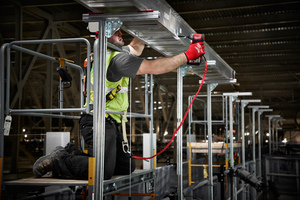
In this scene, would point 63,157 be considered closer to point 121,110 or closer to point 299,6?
point 121,110

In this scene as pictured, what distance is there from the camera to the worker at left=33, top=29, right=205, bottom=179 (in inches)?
124

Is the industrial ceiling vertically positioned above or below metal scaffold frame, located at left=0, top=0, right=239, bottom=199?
above

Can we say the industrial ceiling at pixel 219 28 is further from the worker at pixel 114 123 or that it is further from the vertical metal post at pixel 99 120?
the vertical metal post at pixel 99 120

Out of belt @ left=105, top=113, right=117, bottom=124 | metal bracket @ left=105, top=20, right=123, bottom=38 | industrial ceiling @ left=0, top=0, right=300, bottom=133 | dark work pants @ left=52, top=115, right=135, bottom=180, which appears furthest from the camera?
industrial ceiling @ left=0, top=0, right=300, bottom=133

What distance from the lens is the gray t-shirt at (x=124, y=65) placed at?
10.2ft

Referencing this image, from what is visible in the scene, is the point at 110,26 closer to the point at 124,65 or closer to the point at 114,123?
the point at 124,65

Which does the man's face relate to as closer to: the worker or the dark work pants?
the worker

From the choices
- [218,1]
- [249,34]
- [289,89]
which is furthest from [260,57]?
[289,89]

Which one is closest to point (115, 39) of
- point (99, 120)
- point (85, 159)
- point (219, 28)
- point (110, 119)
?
point (110, 119)

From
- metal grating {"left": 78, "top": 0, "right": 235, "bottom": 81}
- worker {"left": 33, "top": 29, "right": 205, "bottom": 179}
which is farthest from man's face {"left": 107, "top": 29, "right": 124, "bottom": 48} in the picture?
metal grating {"left": 78, "top": 0, "right": 235, "bottom": 81}

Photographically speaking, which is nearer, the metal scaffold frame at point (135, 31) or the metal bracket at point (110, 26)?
the metal scaffold frame at point (135, 31)

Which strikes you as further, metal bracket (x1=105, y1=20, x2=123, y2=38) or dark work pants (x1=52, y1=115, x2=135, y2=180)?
dark work pants (x1=52, y1=115, x2=135, y2=180)

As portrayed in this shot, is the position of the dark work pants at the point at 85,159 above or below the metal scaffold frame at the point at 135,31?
below

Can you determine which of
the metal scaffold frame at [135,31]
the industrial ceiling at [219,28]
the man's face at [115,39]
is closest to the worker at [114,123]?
the man's face at [115,39]
